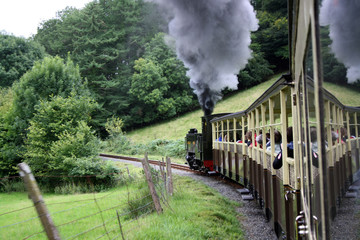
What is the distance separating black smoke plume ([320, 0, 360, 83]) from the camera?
79cm

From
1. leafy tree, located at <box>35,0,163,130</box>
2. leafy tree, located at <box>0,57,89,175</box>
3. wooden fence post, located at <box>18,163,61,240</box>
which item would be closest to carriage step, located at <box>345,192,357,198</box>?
wooden fence post, located at <box>18,163,61,240</box>

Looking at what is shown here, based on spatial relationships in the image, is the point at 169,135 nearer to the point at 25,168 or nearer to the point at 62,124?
the point at 62,124

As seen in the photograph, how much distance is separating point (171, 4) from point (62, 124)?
9680mm

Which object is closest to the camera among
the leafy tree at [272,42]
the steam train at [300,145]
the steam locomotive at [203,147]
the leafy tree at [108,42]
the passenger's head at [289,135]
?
the steam train at [300,145]

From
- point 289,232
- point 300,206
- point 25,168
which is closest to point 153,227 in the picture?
point 289,232

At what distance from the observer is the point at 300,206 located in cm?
321

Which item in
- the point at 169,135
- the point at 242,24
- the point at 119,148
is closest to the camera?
the point at 242,24

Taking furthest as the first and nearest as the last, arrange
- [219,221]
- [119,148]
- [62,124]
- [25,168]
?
[119,148] < [62,124] < [219,221] < [25,168]

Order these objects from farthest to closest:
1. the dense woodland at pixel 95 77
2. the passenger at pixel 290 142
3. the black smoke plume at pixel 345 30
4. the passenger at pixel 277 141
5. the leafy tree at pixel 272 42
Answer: the leafy tree at pixel 272 42 < the dense woodland at pixel 95 77 < the passenger at pixel 277 141 < the passenger at pixel 290 142 < the black smoke plume at pixel 345 30

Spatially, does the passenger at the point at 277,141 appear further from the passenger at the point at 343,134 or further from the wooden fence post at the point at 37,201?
the passenger at the point at 343,134

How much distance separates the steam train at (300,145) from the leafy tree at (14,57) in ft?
115

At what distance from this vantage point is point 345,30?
863mm

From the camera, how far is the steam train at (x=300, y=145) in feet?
3.89

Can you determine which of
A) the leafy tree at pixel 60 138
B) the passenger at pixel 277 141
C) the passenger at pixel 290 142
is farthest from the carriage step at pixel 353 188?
the leafy tree at pixel 60 138
